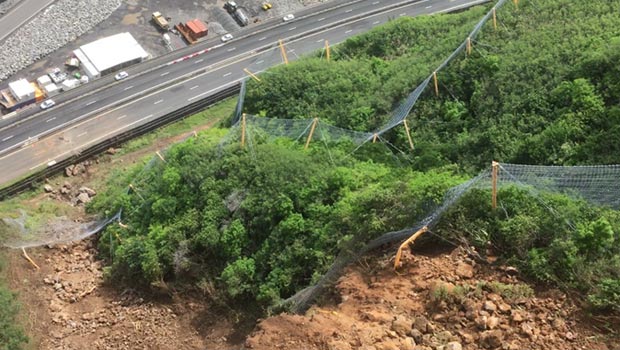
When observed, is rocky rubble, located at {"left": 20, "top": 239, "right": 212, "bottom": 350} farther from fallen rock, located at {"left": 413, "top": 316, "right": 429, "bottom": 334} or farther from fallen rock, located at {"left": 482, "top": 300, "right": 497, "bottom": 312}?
fallen rock, located at {"left": 482, "top": 300, "right": 497, "bottom": 312}

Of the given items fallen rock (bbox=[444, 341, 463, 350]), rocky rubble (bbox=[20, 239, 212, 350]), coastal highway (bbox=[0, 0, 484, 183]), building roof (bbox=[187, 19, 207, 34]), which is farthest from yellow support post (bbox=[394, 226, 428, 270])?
building roof (bbox=[187, 19, 207, 34])

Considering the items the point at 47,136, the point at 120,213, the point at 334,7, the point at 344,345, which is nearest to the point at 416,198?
the point at 344,345

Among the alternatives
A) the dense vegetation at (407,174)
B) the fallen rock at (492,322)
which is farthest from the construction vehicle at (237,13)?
the fallen rock at (492,322)

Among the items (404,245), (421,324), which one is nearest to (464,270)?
(404,245)

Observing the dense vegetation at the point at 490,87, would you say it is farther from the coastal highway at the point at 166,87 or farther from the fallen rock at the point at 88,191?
the coastal highway at the point at 166,87

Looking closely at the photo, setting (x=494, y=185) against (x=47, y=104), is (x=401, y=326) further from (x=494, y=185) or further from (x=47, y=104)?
(x=47, y=104)

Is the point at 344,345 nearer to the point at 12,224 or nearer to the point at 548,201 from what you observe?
the point at 548,201
